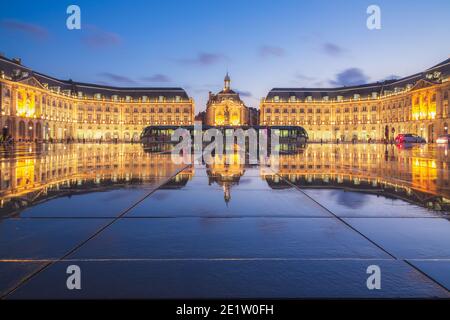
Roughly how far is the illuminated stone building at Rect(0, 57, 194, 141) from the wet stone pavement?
89257 mm

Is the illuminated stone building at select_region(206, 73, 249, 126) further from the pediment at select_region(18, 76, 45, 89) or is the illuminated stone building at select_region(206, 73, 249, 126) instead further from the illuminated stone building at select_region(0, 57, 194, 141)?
the pediment at select_region(18, 76, 45, 89)

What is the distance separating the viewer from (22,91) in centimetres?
8738

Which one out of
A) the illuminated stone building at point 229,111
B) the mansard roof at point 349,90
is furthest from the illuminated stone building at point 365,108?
the illuminated stone building at point 229,111

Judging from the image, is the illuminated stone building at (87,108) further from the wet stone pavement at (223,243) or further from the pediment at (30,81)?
the wet stone pavement at (223,243)

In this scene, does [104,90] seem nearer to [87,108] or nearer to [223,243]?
[87,108]

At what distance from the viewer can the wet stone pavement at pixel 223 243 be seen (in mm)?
2881

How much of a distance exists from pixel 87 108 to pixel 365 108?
3765 inches

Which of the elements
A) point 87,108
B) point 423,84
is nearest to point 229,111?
point 87,108

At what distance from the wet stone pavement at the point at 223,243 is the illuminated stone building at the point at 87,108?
8926 cm

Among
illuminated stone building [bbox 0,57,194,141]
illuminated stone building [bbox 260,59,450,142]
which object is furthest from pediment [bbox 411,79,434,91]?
illuminated stone building [bbox 0,57,194,141]

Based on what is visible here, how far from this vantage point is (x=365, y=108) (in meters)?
134

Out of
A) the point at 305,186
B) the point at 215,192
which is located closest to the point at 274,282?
the point at 215,192
